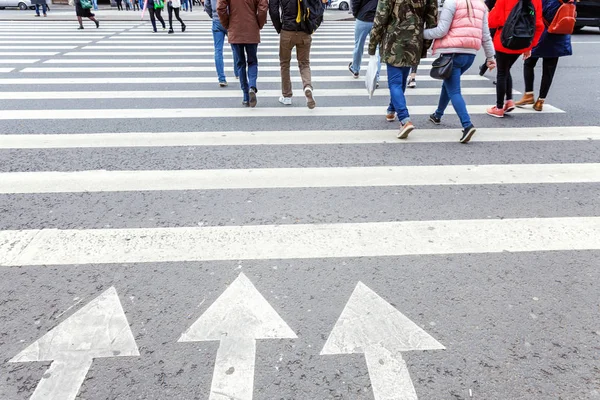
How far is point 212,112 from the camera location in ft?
22.9

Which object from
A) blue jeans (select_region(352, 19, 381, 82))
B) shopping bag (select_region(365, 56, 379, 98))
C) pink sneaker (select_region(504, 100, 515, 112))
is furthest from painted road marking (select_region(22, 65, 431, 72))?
pink sneaker (select_region(504, 100, 515, 112))

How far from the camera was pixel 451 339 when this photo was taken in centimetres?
261

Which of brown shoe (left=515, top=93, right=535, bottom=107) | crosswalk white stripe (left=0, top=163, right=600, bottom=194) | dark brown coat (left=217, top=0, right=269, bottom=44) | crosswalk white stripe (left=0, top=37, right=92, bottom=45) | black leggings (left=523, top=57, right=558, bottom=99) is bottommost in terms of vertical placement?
crosswalk white stripe (left=0, top=163, right=600, bottom=194)

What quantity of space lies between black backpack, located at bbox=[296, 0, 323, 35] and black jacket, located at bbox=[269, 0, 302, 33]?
→ 59mm

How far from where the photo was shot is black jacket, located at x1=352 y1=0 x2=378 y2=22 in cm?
809

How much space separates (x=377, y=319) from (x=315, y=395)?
0.67 meters

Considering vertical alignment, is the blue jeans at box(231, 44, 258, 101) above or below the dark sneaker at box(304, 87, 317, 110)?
above

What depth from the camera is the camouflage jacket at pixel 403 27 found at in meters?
5.37

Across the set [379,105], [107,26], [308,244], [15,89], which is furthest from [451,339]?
[107,26]

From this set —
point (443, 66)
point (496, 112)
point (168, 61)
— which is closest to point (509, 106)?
point (496, 112)

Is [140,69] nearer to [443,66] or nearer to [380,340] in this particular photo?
[443,66]

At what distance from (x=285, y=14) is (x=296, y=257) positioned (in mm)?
4582

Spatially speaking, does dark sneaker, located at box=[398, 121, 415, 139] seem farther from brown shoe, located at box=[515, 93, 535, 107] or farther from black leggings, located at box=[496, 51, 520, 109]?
brown shoe, located at box=[515, 93, 535, 107]

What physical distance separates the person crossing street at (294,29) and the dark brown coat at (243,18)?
208mm
